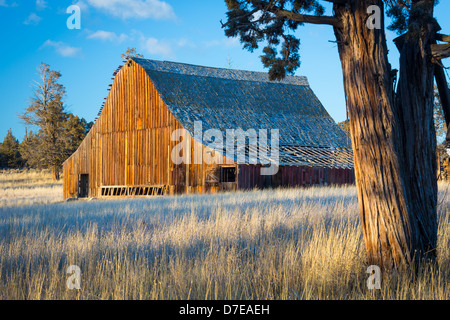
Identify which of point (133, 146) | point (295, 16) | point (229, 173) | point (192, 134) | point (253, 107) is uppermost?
point (253, 107)


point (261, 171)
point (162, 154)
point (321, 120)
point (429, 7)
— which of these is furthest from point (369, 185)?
point (321, 120)

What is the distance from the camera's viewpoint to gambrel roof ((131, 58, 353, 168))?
1032 inches

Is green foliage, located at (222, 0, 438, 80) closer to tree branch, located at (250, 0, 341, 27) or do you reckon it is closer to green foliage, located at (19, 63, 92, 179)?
tree branch, located at (250, 0, 341, 27)

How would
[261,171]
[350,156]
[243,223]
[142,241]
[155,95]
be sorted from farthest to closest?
[350,156]
[155,95]
[261,171]
[243,223]
[142,241]

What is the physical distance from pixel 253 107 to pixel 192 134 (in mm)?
7282

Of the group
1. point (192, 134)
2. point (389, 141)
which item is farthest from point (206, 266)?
point (192, 134)

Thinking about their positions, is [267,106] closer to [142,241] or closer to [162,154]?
[162,154]

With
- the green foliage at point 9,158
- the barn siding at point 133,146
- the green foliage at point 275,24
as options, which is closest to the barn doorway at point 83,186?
the barn siding at point 133,146

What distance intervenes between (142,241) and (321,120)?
2691 cm

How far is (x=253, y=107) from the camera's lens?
2966 cm

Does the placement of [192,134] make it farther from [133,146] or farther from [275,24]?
[275,24]

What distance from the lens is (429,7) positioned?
6.09 m
